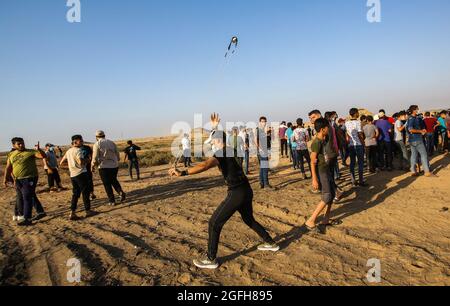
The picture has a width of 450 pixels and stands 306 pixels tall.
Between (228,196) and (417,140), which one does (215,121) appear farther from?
(417,140)

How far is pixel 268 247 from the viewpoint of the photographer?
4.48m

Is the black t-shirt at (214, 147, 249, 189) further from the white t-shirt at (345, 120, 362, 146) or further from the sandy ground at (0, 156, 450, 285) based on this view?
the white t-shirt at (345, 120, 362, 146)

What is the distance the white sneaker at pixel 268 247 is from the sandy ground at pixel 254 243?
3.9 inches

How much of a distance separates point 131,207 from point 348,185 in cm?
622

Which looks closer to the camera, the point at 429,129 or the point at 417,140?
the point at 417,140

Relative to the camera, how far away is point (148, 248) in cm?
491

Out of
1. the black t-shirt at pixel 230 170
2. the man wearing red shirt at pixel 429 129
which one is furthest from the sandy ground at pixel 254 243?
the man wearing red shirt at pixel 429 129

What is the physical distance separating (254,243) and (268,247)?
0.45 meters

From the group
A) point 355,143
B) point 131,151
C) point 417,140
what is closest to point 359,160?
point 355,143

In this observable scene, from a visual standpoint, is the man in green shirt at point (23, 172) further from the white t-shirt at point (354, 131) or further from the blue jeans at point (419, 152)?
the blue jeans at point (419, 152)

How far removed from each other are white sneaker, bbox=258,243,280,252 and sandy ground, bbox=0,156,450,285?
0.10 metres

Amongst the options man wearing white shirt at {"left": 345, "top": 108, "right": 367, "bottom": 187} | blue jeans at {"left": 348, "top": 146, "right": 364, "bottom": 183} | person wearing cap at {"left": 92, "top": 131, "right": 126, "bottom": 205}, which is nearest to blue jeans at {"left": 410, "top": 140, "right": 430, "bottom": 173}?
man wearing white shirt at {"left": 345, "top": 108, "right": 367, "bottom": 187}
